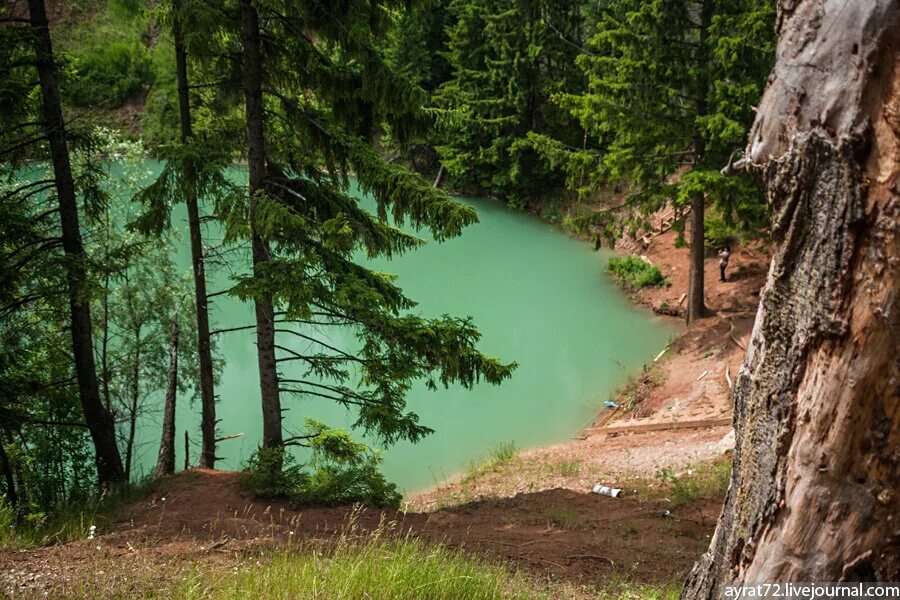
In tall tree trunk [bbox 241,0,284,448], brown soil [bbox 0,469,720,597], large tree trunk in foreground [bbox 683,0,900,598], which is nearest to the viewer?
large tree trunk in foreground [bbox 683,0,900,598]

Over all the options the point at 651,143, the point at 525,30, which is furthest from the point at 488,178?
the point at 651,143

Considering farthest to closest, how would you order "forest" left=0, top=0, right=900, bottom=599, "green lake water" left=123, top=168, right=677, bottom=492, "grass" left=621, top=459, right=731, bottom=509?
1. "green lake water" left=123, top=168, right=677, bottom=492
2. "grass" left=621, top=459, right=731, bottom=509
3. "forest" left=0, top=0, right=900, bottom=599

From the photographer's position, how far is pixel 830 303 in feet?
8.20

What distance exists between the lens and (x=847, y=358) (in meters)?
2.47

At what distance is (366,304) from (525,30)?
23361 millimetres

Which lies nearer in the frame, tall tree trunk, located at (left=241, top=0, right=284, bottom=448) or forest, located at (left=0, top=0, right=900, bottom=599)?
forest, located at (left=0, top=0, right=900, bottom=599)

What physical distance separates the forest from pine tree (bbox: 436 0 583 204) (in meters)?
7.84

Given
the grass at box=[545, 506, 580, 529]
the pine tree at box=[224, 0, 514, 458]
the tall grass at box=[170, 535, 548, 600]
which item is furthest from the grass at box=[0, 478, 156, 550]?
the grass at box=[545, 506, 580, 529]

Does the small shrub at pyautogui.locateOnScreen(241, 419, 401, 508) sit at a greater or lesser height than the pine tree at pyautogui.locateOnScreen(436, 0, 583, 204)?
lesser

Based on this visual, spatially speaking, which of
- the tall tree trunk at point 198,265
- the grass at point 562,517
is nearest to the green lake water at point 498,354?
the tall tree trunk at point 198,265

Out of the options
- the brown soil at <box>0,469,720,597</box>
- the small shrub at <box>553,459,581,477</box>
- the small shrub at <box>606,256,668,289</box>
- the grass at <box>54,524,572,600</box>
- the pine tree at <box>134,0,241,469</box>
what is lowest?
the small shrub at <box>553,459,581,477</box>

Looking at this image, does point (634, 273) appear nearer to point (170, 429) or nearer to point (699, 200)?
point (699, 200)

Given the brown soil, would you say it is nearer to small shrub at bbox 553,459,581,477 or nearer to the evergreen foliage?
small shrub at bbox 553,459,581,477

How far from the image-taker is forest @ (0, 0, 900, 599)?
99.8 inches
